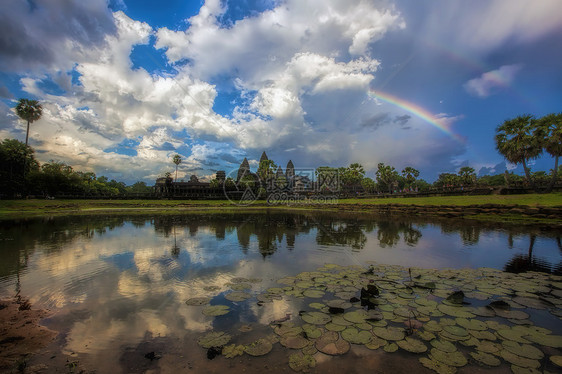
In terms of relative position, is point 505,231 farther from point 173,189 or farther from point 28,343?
point 173,189

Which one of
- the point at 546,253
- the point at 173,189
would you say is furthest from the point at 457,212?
the point at 173,189

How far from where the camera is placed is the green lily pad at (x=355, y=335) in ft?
12.2

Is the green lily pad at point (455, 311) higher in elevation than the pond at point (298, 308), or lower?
higher

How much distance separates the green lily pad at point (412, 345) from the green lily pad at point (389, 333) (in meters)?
0.09

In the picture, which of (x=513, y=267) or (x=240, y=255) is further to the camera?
(x=240, y=255)

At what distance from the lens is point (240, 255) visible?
9930 millimetres

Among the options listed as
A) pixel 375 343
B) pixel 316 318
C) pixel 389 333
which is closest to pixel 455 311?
pixel 389 333

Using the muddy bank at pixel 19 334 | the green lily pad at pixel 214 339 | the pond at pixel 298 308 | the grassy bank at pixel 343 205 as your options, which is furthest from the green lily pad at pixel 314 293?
the grassy bank at pixel 343 205

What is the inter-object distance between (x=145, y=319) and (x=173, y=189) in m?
81.0

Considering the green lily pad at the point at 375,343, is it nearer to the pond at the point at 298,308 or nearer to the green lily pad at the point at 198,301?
the pond at the point at 298,308

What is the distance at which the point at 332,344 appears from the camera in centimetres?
367

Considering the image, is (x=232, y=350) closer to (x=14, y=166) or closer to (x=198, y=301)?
(x=198, y=301)

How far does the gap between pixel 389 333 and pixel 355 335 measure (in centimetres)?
56

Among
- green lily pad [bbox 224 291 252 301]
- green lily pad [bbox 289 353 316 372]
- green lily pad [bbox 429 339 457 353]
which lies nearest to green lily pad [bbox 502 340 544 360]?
green lily pad [bbox 429 339 457 353]
